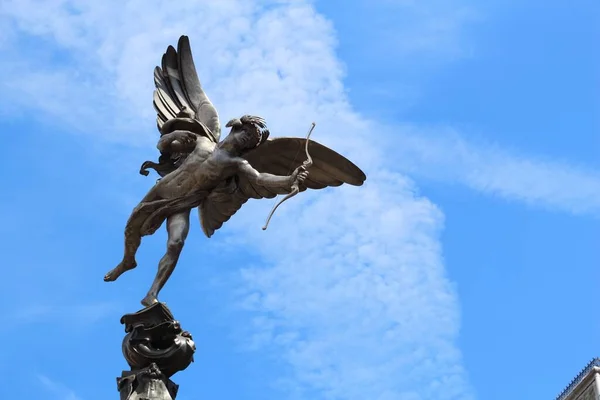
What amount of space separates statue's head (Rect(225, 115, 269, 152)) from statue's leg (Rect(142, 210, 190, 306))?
102 cm

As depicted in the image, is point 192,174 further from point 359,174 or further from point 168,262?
point 359,174

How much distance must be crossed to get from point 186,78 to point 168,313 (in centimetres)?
404

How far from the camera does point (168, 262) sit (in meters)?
14.2

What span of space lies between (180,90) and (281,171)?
198 cm

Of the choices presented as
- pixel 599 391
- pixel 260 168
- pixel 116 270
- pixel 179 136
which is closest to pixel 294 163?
pixel 260 168

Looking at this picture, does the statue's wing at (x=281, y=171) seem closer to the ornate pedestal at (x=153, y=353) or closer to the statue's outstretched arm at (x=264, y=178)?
the statue's outstretched arm at (x=264, y=178)

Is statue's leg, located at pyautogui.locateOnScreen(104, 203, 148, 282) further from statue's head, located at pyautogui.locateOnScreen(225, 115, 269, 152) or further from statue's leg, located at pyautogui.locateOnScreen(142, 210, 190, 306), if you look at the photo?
statue's head, located at pyautogui.locateOnScreen(225, 115, 269, 152)

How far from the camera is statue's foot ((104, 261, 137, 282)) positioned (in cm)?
1486

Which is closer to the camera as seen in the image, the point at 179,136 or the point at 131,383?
the point at 131,383

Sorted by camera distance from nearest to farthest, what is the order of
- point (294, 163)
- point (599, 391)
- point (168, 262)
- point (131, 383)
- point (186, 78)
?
1. point (131, 383)
2. point (168, 262)
3. point (294, 163)
4. point (186, 78)
5. point (599, 391)

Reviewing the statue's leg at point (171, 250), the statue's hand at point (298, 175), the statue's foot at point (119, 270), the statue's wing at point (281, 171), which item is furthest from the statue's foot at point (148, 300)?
the statue's hand at point (298, 175)

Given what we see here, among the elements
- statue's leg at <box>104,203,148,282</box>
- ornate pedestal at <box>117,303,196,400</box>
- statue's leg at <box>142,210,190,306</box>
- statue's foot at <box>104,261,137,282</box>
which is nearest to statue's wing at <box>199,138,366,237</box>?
statue's leg at <box>142,210,190,306</box>

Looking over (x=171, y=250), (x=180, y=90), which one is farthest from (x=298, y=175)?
(x=180, y=90)

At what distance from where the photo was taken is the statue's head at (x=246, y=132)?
47.5 feet
